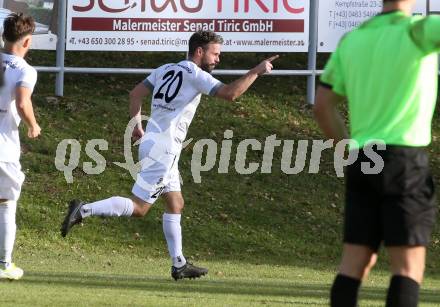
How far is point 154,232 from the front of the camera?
15266 millimetres

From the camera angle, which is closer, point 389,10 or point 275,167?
point 389,10

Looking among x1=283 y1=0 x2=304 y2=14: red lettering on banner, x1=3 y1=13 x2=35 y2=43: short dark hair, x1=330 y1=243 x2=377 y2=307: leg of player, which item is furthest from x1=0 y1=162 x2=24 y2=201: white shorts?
x1=283 y1=0 x2=304 y2=14: red lettering on banner

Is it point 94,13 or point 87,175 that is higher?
point 94,13

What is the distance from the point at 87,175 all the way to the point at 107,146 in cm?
97

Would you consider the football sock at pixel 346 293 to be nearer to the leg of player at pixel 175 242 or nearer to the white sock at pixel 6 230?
the white sock at pixel 6 230

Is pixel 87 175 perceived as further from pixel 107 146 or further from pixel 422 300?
pixel 422 300

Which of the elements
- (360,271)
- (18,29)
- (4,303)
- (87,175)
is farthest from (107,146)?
(360,271)

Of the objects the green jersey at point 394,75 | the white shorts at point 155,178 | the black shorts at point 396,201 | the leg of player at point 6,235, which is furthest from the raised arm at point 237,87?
the black shorts at point 396,201

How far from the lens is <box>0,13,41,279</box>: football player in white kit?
919cm

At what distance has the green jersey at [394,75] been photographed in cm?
526

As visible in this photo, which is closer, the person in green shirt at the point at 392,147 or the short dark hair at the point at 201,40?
the person in green shirt at the point at 392,147

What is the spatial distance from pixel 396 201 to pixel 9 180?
4.74 m

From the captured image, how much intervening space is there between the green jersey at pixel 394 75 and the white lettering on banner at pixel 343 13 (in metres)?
13.0

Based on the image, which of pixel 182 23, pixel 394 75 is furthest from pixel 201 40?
pixel 182 23
